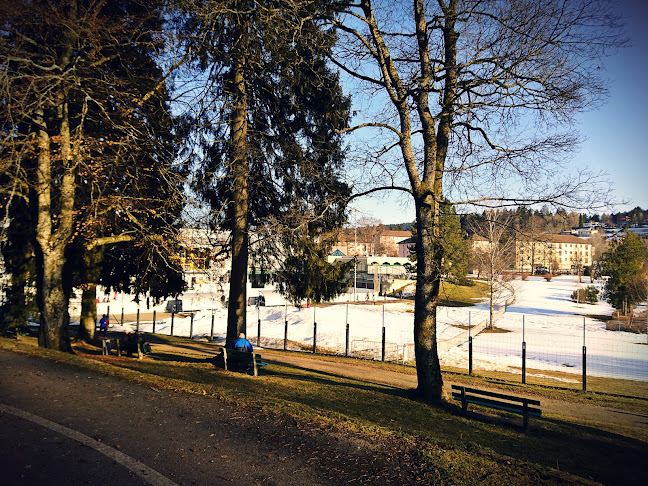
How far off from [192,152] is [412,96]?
7.85 meters

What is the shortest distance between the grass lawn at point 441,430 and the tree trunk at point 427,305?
559 mm

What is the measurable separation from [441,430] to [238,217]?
28.1ft

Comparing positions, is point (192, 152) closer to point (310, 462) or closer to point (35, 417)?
point (35, 417)

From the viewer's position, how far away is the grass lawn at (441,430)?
5344 millimetres

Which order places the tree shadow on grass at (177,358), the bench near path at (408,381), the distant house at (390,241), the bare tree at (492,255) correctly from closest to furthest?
1. the bench near path at (408,381)
2. the tree shadow on grass at (177,358)
3. the bare tree at (492,255)
4. the distant house at (390,241)

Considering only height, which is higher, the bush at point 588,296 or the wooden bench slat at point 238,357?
the wooden bench slat at point 238,357

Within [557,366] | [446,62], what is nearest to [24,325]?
[446,62]

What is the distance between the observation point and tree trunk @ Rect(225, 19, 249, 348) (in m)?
12.9

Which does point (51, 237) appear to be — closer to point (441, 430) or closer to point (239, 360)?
point (239, 360)

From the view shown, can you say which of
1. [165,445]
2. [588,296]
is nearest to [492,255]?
[588,296]

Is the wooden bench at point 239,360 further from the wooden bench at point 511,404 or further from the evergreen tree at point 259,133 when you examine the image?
the wooden bench at point 511,404

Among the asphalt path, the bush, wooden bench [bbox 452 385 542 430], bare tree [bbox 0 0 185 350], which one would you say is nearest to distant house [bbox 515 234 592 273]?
wooden bench [bbox 452 385 542 430]

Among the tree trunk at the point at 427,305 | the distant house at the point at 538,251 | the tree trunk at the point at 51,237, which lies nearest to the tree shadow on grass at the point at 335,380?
the tree trunk at the point at 427,305

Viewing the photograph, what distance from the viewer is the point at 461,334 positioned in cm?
2880
